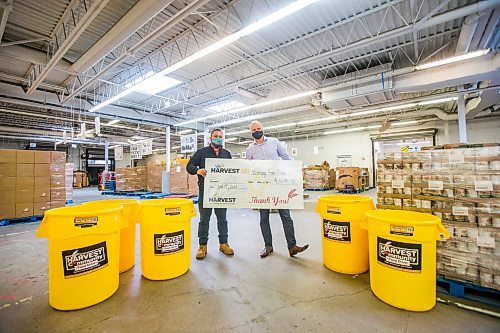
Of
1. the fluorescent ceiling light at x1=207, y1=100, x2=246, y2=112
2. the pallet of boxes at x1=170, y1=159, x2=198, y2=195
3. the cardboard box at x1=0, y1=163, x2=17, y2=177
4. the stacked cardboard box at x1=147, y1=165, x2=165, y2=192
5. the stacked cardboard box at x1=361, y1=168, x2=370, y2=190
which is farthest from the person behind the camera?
the stacked cardboard box at x1=361, y1=168, x2=370, y2=190

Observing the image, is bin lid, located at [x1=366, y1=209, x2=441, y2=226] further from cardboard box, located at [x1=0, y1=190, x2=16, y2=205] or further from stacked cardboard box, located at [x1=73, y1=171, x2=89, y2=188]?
stacked cardboard box, located at [x1=73, y1=171, x2=89, y2=188]

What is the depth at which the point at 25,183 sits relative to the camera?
17.8ft

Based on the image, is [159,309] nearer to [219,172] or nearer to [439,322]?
[219,172]

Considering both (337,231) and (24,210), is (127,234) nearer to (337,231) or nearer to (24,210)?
(337,231)

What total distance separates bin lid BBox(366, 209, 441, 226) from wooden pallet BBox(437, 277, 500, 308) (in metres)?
0.65

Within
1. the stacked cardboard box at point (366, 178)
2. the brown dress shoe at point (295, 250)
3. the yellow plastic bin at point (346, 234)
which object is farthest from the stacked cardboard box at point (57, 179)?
the stacked cardboard box at point (366, 178)

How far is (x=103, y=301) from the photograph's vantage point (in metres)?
2.02

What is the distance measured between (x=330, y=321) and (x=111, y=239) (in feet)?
6.70

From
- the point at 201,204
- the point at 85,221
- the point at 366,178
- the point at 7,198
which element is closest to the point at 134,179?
the point at 7,198

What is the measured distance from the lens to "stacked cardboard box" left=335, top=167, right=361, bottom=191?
1204cm

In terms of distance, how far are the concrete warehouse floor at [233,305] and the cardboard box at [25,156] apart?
3.59 meters

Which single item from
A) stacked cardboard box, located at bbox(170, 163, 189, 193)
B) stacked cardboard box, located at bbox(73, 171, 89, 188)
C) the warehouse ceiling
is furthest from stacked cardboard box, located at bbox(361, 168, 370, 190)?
stacked cardboard box, located at bbox(73, 171, 89, 188)

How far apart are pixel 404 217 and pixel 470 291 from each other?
924 millimetres

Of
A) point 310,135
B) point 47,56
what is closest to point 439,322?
point 47,56
